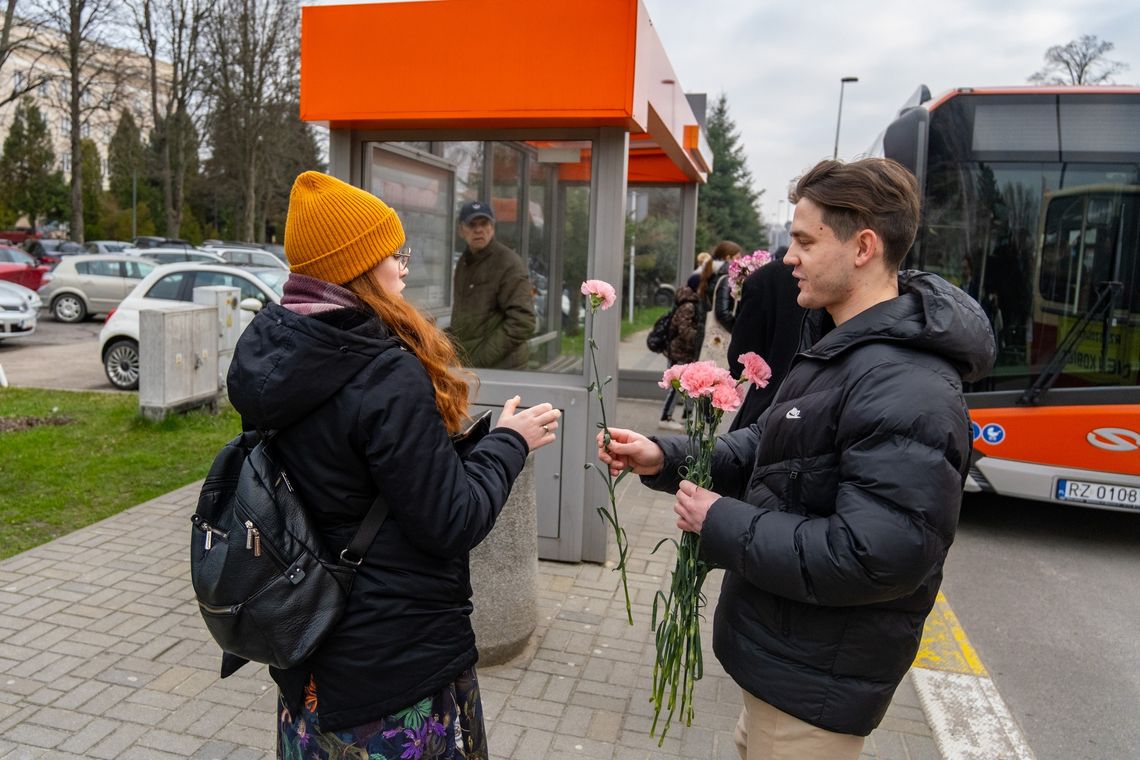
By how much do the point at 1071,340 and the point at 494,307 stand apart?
384 centimetres

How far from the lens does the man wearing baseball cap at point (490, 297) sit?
17.6ft

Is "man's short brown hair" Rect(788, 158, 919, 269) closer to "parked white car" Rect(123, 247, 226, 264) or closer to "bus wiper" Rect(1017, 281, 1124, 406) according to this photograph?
"bus wiper" Rect(1017, 281, 1124, 406)

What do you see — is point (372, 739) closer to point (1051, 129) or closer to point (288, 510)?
point (288, 510)

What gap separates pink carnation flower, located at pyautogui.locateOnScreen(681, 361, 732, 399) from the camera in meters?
2.17

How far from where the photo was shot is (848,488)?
1.72 metres

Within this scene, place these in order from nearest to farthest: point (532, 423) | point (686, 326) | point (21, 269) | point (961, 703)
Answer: point (532, 423) → point (961, 703) → point (686, 326) → point (21, 269)

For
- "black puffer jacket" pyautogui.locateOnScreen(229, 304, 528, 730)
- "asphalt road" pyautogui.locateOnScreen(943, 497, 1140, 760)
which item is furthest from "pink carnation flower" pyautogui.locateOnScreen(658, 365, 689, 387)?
"asphalt road" pyautogui.locateOnScreen(943, 497, 1140, 760)

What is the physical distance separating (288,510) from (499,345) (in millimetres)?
3622

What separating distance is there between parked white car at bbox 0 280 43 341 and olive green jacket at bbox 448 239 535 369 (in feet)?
43.7

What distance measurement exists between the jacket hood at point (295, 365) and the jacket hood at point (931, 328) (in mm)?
945

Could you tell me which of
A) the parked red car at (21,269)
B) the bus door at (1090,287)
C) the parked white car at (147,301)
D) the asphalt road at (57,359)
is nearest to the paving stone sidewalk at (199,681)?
the bus door at (1090,287)

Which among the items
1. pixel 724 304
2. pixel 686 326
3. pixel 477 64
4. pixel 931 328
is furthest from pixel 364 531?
pixel 686 326

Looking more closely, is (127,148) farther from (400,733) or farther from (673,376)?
(400,733)

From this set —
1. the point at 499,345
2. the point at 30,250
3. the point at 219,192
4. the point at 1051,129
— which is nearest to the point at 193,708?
the point at 499,345
